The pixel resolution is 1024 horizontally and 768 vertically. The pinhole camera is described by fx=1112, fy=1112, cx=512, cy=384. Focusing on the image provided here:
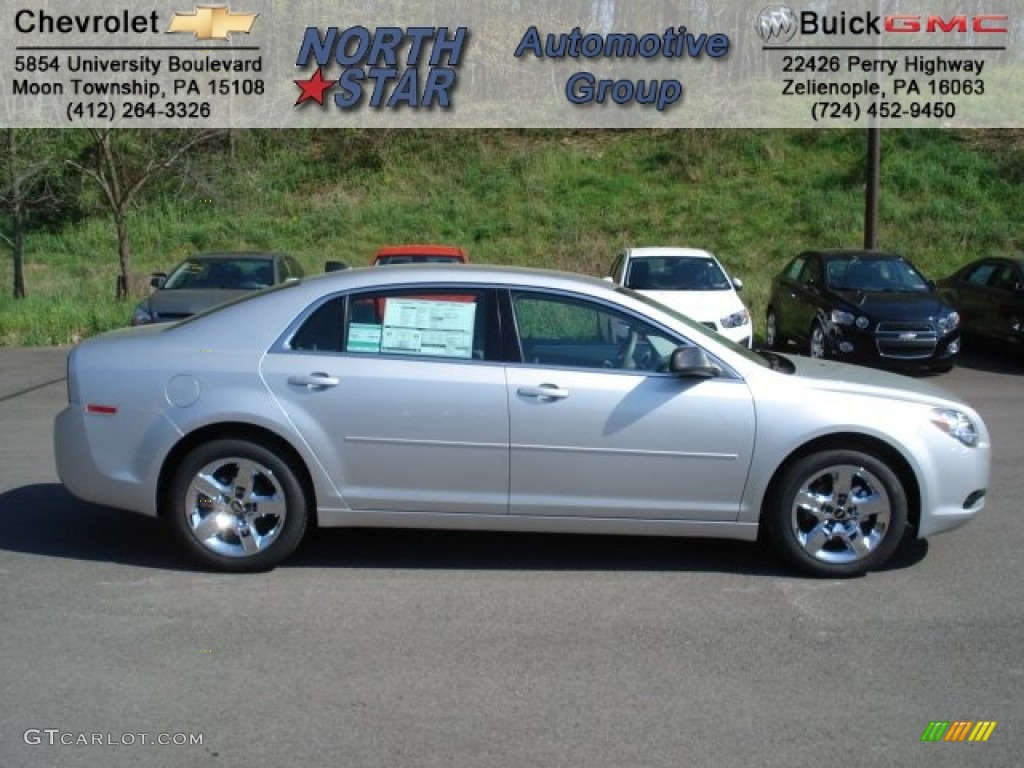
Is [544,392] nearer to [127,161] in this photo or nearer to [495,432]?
[495,432]

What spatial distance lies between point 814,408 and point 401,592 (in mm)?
2322

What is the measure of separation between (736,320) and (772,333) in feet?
10.9

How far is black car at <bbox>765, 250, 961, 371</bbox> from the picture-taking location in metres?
13.7

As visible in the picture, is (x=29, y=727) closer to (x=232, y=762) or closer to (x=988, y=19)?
(x=232, y=762)

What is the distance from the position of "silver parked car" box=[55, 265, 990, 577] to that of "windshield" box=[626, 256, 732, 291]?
8.73 metres

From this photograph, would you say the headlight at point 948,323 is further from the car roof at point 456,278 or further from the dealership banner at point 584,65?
the dealership banner at point 584,65

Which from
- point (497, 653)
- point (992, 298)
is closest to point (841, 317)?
point (992, 298)

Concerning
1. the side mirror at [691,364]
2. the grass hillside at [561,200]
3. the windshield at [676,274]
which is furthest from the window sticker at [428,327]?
the grass hillside at [561,200]

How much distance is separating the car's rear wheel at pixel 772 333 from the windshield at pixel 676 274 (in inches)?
79.9

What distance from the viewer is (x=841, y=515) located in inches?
229

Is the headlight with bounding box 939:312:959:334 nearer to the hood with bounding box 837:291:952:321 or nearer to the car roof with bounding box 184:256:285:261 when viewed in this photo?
the hood with bounding box 837:291:952:321

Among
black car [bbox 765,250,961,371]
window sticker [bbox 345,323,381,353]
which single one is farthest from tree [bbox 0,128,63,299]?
window sticker [bbox 345,323,381,353]

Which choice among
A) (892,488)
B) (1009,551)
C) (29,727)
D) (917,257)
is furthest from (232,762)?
(917,257)

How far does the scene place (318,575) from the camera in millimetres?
5875
